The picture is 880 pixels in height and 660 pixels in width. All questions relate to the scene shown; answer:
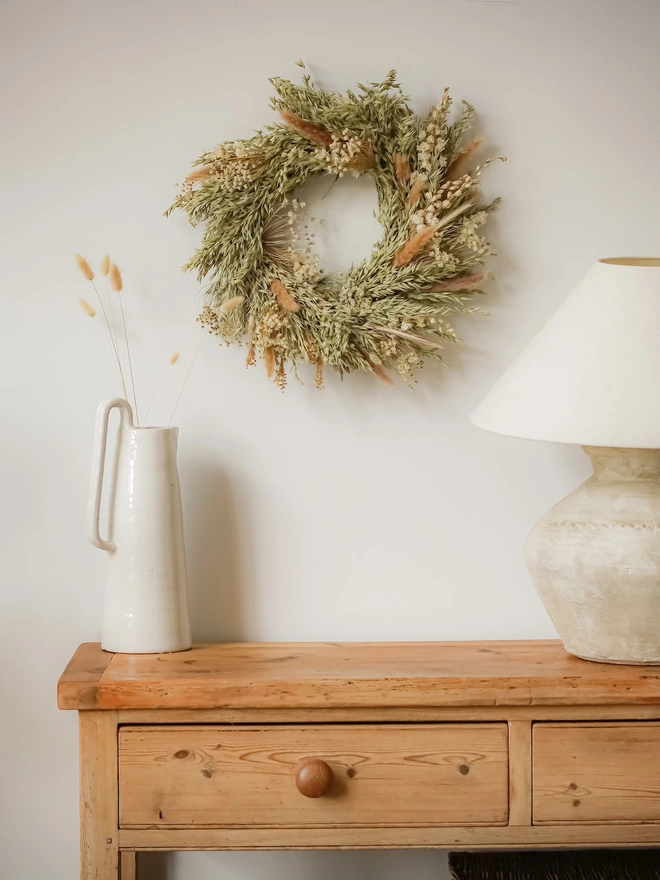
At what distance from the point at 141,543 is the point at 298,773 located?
43 cm

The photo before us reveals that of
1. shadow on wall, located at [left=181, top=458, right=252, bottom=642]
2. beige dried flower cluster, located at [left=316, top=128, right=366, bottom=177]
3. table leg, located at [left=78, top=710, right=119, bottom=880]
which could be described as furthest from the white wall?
table leg, located at [left=78, top=710, right=119, bottom=880]

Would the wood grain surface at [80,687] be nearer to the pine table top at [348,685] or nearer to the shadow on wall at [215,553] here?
the pine table top at [348,685]

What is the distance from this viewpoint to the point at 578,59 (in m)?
1.59

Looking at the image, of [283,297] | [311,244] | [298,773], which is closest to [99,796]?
[298,773]

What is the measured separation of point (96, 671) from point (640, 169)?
1262 mm

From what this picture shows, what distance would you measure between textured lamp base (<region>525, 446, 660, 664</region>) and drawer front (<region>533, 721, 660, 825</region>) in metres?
0.12

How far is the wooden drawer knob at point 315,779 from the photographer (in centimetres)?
125

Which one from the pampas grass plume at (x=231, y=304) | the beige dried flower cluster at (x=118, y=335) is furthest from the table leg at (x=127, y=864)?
the pampas grass plume at (x=231, y=304)

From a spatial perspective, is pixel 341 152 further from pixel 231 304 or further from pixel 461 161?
pixel 231 304

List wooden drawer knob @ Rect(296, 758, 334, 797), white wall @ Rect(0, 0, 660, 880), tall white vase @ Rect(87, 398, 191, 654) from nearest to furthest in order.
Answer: wooden drawer knob @ Rect(296, 758, 334, 797) → tall white vase @ Rect(87, 398, 191, 654) → white wall @ Rect(0, 0, 660, 880)

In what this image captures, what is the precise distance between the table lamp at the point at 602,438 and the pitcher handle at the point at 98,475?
604 mm

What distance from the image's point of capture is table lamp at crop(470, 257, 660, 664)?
1.27 metres

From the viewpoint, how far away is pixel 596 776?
50.8 inches

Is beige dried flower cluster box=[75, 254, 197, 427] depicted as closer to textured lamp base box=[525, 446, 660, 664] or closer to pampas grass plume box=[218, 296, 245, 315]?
pampas grass plume box=[218, 296, 245, 315]
